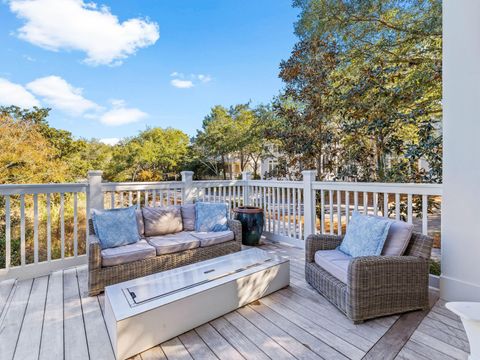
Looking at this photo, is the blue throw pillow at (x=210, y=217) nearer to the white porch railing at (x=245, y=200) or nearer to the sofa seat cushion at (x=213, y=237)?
the sofa seat cushion at (x=213, y=237)

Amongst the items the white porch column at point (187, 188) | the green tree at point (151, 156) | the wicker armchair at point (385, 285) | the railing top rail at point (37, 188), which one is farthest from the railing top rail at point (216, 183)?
the green tree at point (151, 156)

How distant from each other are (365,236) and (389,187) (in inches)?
36.1

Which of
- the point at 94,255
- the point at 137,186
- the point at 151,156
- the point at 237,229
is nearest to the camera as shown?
the point at 94,255

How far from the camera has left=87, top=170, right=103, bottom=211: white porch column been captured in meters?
3.57

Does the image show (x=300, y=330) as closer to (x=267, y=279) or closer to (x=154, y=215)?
(x=267, y=279)

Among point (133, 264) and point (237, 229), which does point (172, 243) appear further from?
point (237, 229)

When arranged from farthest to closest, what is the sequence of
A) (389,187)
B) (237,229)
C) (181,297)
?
(237,229) < (389,187) < (181,297)

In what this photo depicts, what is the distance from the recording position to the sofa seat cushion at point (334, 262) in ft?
7.69

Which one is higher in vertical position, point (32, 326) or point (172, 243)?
point (172, 243)

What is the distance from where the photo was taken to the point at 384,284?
7.08ft

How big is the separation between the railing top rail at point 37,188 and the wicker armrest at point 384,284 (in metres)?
3.54

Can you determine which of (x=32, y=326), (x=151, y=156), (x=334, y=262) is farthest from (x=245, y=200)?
(x=151, y=156)

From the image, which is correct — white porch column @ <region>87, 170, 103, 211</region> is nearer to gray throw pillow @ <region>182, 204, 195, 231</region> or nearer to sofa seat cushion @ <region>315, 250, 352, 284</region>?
gray throw pillow @ <region>182, 204, 195, 231</region>

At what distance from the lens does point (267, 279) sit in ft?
8.66
